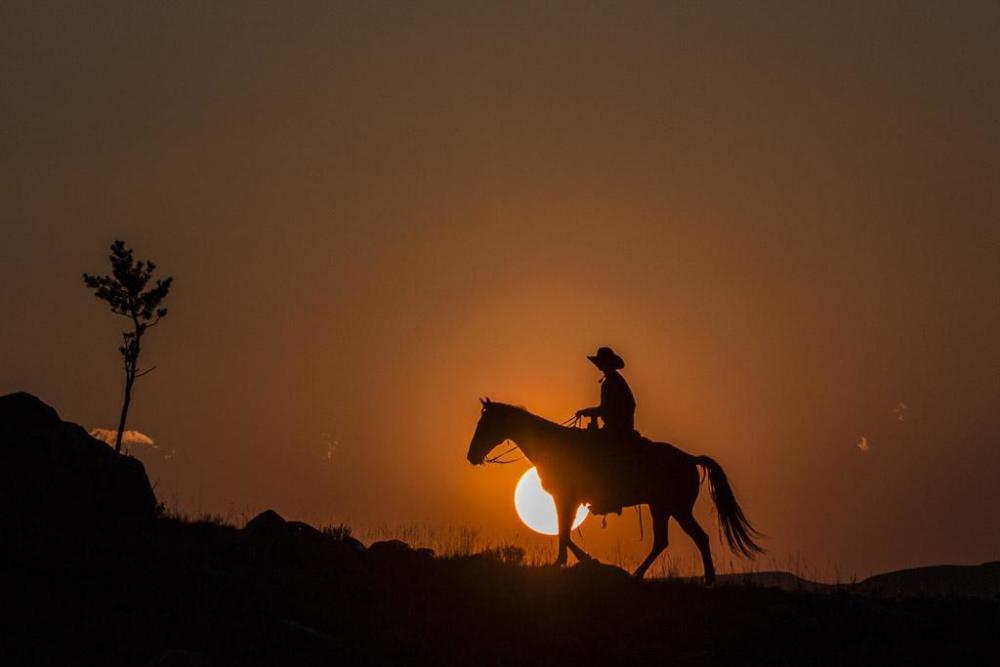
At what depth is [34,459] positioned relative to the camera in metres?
16.8

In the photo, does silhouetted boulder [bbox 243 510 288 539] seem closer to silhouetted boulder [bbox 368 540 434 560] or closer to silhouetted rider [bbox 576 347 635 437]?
silhouetted boulder [bbox 368 540 434 560]

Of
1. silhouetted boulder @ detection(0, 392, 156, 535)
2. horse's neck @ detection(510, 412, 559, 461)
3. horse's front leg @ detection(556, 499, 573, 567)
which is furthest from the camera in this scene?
horse's neck @ detection(510, 412, 559, 461)

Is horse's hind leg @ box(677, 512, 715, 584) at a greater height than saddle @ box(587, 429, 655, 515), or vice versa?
saddle @ box(587, 429, 655, 515)

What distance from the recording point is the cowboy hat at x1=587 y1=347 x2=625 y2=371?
20.8m

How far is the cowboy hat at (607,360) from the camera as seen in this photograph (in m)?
20.8

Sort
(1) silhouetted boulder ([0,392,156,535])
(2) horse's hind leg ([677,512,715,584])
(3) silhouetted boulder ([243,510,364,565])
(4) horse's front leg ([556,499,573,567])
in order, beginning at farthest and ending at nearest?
(2) horse's hind leg ([677,512,715,584]), (4) horse's front leg ([556,499,573,567]), (3) silhouetted boulder ([243,510,364,565]), (1) silhouetted boulder ([0,392,156,535])

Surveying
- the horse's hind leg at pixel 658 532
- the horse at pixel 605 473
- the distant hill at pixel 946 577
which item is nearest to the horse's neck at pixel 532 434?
the horse at pixel 605 473

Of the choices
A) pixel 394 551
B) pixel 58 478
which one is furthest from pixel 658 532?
pixel 58 478

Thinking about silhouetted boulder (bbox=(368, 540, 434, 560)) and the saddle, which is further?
the saddle

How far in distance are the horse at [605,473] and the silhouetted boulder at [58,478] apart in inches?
247

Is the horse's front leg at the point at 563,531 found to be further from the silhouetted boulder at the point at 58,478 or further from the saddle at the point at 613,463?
the silhouetted boulder at the point at 58,478

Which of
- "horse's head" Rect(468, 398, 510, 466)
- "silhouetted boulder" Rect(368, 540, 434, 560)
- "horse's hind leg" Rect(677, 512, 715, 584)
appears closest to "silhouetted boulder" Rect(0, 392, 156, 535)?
"silhouetted boulder" Rect(368, 540, 434, 560)

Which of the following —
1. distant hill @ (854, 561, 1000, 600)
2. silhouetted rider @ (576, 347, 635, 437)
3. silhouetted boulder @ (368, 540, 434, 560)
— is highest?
distant hill @ (854, 561, 1000, 600)

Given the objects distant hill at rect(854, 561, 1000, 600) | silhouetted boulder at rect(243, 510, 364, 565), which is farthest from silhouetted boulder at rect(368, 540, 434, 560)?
distant hill at rect(854, 561, 1000, 600)
